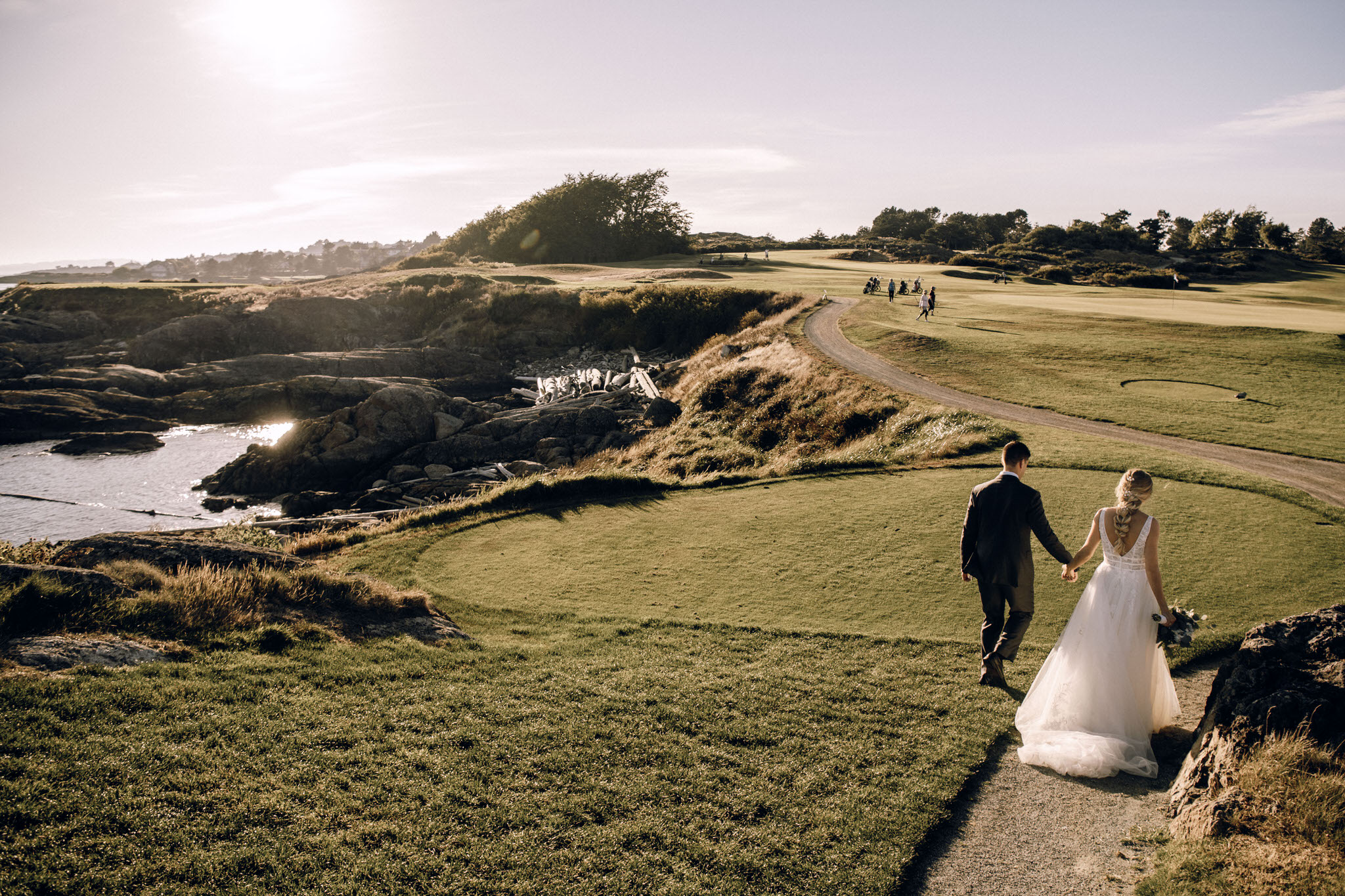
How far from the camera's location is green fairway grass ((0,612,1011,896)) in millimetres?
5594

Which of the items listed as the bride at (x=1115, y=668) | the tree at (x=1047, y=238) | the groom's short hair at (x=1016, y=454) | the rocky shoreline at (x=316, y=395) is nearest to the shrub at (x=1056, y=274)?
the tree at (x=1047, y=238)

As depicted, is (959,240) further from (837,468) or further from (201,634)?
(201,634)

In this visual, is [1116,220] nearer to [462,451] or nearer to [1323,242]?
[1323,242]

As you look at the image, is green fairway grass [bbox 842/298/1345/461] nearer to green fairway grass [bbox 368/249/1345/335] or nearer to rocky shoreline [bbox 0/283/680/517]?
green fairway grass [bbox 368/249/1345/335]

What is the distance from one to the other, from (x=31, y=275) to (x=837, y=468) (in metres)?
186

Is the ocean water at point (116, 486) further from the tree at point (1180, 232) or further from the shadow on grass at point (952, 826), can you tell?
the tree at point (1180, 232)

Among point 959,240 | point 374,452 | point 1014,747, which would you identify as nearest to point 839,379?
point 374,452

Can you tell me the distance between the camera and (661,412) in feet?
110

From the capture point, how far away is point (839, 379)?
1156 inches

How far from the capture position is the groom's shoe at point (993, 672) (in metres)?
9.19

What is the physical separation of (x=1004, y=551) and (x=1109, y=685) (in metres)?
1.89

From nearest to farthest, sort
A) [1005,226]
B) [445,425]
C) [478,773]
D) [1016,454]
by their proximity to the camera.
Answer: [478,773]
[1016,454]
[445,425]
[1005,226]

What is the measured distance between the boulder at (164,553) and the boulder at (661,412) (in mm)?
22061

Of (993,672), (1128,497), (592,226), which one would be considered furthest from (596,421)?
(592,226)
